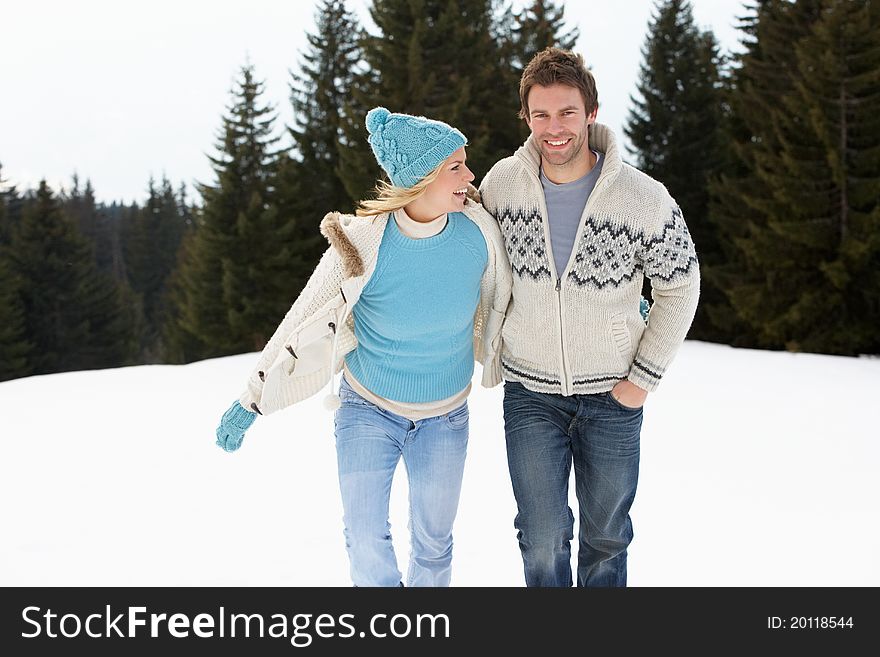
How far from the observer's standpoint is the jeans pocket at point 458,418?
8.68ft

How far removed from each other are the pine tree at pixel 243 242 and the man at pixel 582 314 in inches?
736

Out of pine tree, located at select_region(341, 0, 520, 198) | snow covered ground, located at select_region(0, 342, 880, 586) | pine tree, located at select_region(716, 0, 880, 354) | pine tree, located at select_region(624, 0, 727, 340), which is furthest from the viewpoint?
pine tree, located at select_region(624, 0, 727, 340)

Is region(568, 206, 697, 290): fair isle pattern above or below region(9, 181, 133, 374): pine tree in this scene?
below

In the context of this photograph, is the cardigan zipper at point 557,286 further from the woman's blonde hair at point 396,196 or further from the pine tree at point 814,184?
the pine tree at point 814,184

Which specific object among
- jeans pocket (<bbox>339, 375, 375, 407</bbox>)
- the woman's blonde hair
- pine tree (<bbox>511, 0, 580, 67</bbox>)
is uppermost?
pine tree (<bbox>511, 0, 580, 67</bbox>)

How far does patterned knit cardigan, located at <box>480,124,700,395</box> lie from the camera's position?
8.34ft

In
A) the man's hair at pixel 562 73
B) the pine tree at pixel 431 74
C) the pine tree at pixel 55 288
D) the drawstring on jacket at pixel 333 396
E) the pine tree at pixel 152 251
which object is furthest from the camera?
the pine tree at pixel 152 251

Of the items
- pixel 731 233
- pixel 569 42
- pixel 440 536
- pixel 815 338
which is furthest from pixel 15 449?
pixel 569 42

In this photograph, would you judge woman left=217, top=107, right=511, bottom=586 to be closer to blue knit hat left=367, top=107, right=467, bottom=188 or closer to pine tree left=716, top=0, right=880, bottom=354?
blue knit hat left=367, top=107, right=467, bottom=188

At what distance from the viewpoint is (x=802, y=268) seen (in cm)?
1622

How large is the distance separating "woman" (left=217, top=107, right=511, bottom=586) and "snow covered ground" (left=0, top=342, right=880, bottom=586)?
1.02m

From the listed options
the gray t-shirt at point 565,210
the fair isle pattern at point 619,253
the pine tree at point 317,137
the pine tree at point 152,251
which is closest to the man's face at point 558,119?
the gray t-shirt at point 565,210

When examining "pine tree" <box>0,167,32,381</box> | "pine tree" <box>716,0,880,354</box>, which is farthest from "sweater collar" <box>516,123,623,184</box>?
"pine tree" <box>0,167,32,381</box>

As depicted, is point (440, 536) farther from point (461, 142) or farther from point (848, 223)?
point (848, 223)
